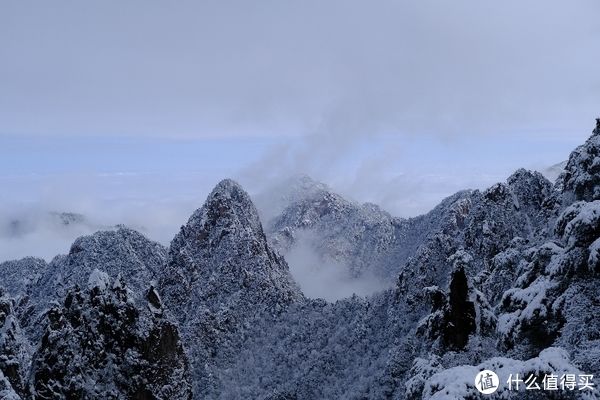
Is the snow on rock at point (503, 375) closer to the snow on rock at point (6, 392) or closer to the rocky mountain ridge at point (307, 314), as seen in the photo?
the rocky mountain ridge at point (307, 314)

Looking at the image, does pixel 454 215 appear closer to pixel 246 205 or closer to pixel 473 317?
pixel 246 205

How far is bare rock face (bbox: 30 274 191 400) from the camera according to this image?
5294 cm

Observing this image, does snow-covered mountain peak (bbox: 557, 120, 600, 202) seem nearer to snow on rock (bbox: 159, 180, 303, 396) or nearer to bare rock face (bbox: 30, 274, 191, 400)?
bare rock face (bbox: 30, 274, 191, 400)

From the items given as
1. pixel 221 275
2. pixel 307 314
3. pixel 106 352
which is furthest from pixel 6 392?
pixel 307 314

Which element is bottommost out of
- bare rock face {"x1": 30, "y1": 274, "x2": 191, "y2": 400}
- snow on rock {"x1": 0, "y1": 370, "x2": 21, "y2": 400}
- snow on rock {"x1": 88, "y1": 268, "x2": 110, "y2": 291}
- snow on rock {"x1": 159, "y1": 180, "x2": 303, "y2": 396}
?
snow on rock {"x1": 0, "y1": 370, "x2": 21, "y2": 400}

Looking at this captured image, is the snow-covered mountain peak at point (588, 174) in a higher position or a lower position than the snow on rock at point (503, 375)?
higher

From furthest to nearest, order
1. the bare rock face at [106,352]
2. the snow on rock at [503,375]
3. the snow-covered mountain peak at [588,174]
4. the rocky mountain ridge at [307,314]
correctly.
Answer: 1. the bare rock face at [106,352]
2. the snow-covered mountain peak at [588,174]
3. the rocky mountain ridge at [307,314]
4. the snow on rock at [503,375]

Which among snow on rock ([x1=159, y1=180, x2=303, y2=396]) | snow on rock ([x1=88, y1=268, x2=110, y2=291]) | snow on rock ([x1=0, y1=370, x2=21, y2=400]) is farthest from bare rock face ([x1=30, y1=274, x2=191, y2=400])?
snow on rock ([x1=159, y1=180, x2=303, y2=396])

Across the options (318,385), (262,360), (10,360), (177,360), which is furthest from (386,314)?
(10,360)

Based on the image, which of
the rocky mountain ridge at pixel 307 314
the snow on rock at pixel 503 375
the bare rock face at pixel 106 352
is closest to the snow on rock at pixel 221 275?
the rocky mountain ridge at pixel 307 314

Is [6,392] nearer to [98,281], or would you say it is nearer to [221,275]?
[98,281]

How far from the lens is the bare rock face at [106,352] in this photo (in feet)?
174

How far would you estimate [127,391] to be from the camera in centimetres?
5653

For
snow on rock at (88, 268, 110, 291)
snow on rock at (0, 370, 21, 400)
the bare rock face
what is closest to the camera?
snow on rock at (0, 370, 21, 400)
